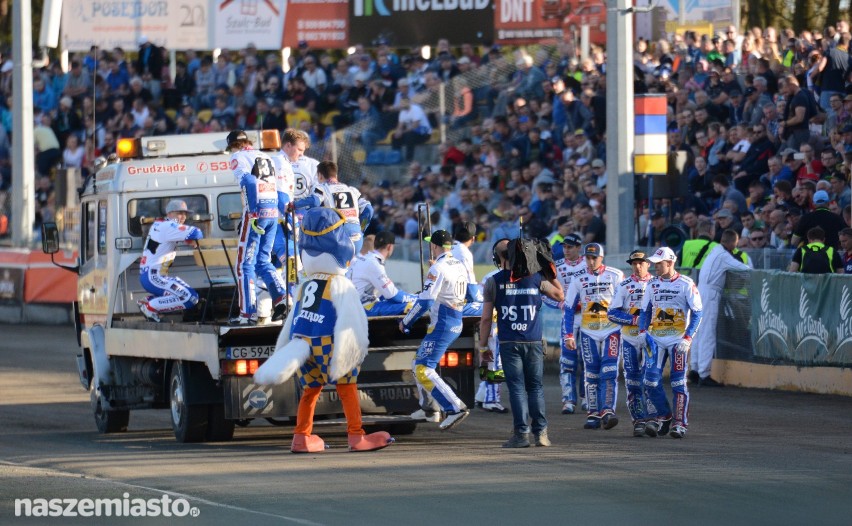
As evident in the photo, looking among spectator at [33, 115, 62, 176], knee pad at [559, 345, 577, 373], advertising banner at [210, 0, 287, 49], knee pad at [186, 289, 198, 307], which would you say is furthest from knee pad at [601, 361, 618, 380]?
spectator at [33, 115, 62, 176]

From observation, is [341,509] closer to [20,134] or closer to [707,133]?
[707,133]

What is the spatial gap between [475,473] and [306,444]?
6.45ft

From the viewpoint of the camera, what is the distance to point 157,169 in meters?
15.6

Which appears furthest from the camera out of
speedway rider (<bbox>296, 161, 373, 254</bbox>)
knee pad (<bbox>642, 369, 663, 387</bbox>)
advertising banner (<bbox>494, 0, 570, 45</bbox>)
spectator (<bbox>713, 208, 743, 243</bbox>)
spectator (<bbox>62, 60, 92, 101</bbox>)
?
spectator (<bbox>62, 60, 92, 101</bbox>)

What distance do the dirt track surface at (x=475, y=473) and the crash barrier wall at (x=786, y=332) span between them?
109cm

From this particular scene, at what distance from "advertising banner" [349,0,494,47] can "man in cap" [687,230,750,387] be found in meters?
14.5

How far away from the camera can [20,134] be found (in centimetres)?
3014

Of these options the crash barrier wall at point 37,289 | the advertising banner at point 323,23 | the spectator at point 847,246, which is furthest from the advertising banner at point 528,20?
the spectator at point 847,246

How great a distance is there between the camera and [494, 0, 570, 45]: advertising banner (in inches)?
1251

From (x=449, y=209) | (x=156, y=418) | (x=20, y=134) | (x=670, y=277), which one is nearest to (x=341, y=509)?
(x=670, y=277)

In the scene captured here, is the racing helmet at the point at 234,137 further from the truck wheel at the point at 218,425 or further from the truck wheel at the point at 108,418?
→ the truck wheel at the point at 108,418

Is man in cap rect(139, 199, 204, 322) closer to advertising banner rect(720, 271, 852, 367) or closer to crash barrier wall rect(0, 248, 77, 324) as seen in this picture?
advertising banner rect(720, 271, 852, 367)

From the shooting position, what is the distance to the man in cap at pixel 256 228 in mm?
13875

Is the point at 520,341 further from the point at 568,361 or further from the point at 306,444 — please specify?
the point at 568,361
